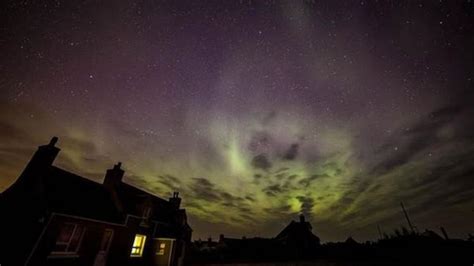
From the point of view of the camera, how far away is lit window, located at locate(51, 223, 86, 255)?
17.4 m

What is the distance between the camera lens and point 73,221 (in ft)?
59.5

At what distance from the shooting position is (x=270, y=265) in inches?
1007

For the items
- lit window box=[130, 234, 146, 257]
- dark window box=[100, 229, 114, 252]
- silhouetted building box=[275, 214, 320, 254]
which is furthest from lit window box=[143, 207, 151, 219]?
silhouetted building box=[275, 214, 320, 254]

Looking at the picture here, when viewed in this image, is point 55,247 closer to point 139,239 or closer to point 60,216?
point 60,216

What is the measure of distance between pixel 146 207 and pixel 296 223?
1081 inches

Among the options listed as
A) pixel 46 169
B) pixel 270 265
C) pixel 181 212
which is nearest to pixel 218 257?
pixel 181 212

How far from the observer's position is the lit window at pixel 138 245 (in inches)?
978

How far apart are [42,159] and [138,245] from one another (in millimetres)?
13361

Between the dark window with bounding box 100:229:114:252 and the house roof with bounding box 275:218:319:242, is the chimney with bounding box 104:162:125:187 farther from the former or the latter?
the house roof with bounding box 275:218:319:242

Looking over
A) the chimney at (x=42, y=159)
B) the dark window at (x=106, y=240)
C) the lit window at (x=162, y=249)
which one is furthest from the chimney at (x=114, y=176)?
the lit window at (x=162, y=249)

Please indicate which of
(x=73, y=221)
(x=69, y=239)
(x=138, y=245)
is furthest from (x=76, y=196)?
(x=138, y=245)

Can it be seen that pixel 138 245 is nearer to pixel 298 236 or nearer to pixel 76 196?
pixel 76 196

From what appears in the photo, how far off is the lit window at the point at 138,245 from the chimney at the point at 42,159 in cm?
1193

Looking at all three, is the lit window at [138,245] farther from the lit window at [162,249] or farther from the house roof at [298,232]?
the house roof at [298,232]
